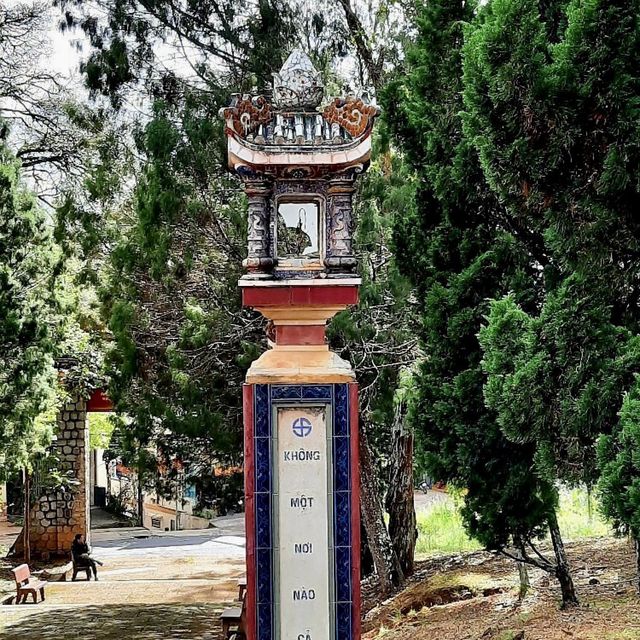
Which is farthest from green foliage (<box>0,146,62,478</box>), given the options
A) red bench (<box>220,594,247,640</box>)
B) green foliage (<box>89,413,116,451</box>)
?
green foliage (<box>89,413,116,451</box>)

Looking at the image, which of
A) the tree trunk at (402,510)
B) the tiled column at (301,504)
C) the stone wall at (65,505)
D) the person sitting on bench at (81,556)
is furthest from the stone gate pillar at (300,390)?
the stone wall at (65,505)

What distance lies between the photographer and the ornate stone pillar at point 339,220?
5.63 meters

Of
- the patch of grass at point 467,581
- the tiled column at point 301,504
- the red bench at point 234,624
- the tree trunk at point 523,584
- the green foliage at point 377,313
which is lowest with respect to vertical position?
the red bench at point 234,624

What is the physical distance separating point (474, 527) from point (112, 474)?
24238 millimetres

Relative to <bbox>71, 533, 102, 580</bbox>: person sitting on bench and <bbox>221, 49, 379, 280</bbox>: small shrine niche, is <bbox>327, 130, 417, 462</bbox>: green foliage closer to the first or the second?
<bbox>221, 49, 379, 280</bbox>: small shrine niche

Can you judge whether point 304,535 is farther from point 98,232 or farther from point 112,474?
point 112,474

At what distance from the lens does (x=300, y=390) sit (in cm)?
541

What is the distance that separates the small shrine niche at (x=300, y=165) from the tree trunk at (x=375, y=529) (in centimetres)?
460

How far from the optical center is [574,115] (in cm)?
470

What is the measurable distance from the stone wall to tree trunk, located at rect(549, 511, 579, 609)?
10.8 m

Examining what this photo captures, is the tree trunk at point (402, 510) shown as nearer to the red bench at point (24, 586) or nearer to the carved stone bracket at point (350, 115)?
the red bench at point (24, 586)

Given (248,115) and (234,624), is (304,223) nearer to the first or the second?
(248,115)

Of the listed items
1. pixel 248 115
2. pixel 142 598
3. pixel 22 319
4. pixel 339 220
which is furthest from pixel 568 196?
pixel 142 598

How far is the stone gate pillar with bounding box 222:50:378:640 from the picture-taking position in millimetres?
5375
